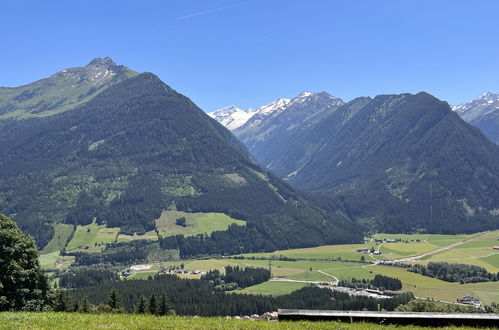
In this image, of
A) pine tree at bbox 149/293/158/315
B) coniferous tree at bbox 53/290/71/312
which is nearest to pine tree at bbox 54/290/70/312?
coniferous tree at bbox 53/290/71/312

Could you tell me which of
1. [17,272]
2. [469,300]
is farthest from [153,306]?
[469,300]

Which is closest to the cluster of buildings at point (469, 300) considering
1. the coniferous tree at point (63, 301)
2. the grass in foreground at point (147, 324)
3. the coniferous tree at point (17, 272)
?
the coniferous tree at point (63, 301)

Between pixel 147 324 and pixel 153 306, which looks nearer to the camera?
pixel 147 324

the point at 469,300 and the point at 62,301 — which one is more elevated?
the point at 62,301

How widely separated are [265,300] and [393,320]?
543 ft

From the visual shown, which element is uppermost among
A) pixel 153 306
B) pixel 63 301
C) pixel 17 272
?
pixel 17 272

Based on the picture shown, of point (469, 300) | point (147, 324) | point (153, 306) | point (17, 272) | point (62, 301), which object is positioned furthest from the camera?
point (469, 300)

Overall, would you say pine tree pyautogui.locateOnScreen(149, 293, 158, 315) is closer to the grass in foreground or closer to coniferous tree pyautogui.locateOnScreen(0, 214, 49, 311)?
coniferous tree pyautogui.locateOnScreen(0, 214, 49, 311)

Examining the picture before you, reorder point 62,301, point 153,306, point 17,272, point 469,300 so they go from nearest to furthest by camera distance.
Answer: point 17,272
point 62,301
point 153,306
point 469,300

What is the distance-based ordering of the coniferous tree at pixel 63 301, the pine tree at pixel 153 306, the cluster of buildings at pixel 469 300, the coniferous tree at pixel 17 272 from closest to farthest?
→ the coniferous tree at pixel 17 272 → the coniferous tree at pixel 63 301 → the pine tree at pixel 153 306 → the cluster of buildings at pixel 469 300

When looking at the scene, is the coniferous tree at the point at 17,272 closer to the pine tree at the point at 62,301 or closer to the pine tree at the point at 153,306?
the pine tree at the point at 62,301

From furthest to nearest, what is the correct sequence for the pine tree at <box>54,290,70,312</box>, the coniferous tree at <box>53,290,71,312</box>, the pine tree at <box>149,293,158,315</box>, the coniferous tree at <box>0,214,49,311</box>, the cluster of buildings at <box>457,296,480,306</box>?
1. the cluster of buildings at <box>457,296,480,306</box>
2. the pine tree at <box>149,293,158,315</box>
3. the pine tree at <box>54,290,70,312</box>
4. the coniferous tree at <box>53,290,71,312</box>
5. the coniferous tree at <box>0,214,49,311</box>

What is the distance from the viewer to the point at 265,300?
183500 mm

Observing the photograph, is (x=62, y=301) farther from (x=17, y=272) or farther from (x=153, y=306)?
(x=17, y=272)
